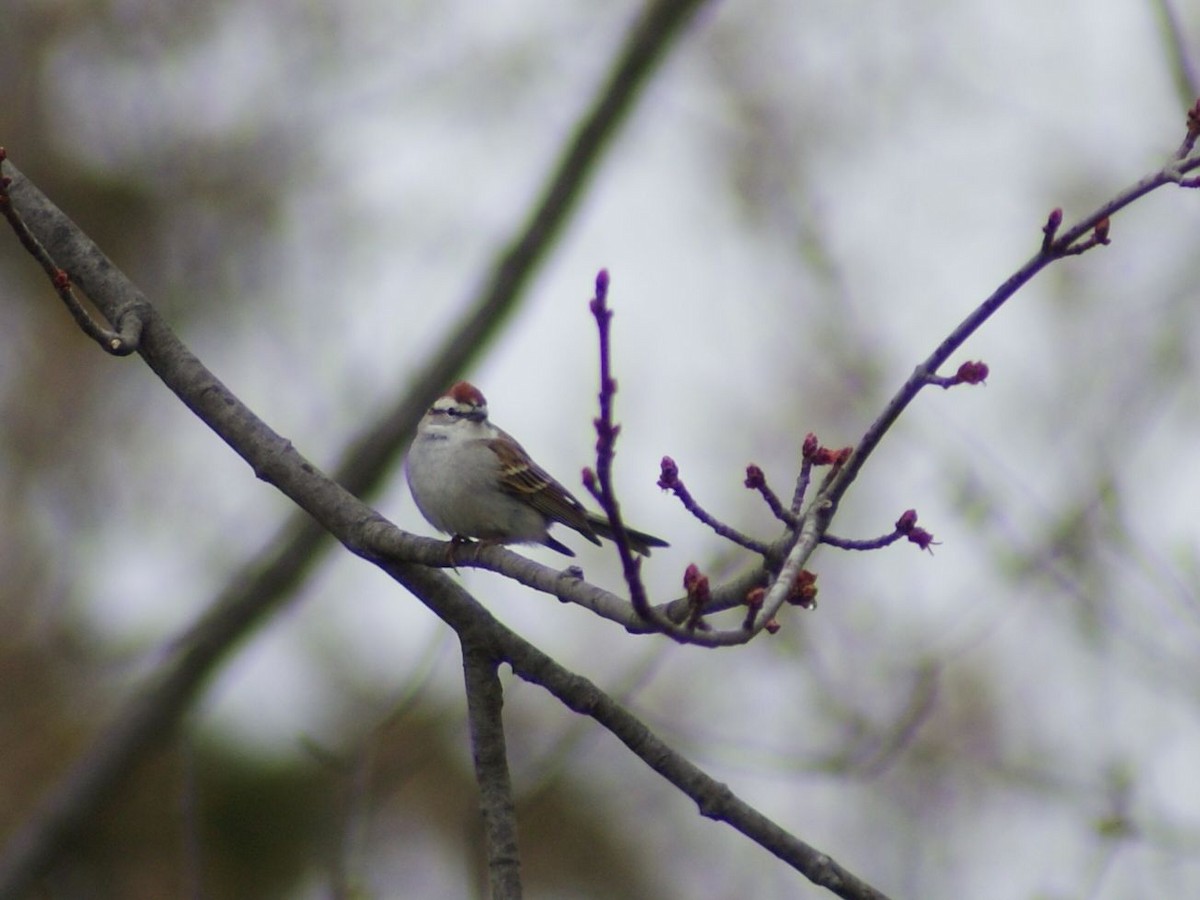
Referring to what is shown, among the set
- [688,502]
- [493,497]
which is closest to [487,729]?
[688,502]

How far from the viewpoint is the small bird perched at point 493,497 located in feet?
17.7

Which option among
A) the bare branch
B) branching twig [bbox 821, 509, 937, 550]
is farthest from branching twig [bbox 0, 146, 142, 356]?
branching twig [bbox 821, 509, 937, 550]

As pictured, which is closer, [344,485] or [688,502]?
[688,502]

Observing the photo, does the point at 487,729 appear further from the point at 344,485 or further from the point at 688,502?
the point at 344,485

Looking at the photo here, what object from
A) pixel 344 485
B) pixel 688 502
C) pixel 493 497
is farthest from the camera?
pixel 344 485

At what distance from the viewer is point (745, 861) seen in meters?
10.8

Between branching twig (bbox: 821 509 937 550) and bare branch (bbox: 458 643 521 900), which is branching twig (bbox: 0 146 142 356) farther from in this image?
branching twig (bbox: 821 509 937 550)

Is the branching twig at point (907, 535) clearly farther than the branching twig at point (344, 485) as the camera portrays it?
No

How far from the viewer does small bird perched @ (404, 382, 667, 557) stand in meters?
5.39

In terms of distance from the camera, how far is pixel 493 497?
17.7 ft

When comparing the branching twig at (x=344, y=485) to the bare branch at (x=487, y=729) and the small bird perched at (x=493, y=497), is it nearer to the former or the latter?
the small bird perched at (x=493, y=497)

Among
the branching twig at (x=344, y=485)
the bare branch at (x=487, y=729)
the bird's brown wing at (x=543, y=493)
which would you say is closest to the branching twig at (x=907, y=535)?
the bare branch at (x=487, y=729)

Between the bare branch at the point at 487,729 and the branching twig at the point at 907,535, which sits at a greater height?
the branching twig at the point at 907,535

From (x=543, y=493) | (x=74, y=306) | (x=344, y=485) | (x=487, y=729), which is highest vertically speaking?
(x=543, y=493)
